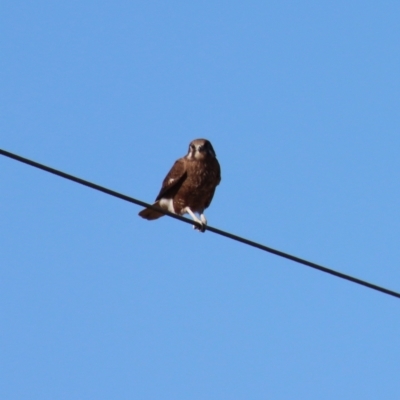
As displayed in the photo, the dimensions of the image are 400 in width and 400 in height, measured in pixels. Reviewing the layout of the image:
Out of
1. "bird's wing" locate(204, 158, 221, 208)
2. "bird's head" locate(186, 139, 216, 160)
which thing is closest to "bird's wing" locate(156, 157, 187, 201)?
"bird's head" locate(186, 139, 216, 160)

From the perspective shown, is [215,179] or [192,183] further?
[215,179]

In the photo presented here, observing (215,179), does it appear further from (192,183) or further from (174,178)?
(174,178)

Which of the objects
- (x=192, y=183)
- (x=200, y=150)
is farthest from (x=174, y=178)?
(x=200, y=150)

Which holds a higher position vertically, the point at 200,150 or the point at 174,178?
the point at 200,150

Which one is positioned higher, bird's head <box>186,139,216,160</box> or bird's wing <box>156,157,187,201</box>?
bird's head <box>186,139,216,160</box>

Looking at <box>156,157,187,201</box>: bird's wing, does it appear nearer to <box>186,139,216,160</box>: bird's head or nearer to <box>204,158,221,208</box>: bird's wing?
<box>186,139,216,160</box>: bird's head

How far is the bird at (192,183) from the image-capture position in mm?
10914

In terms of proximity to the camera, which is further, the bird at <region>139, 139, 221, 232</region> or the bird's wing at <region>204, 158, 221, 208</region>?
the bird's wing at <region>204, 158, 221, 208</region>

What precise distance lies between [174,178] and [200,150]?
0.42 m

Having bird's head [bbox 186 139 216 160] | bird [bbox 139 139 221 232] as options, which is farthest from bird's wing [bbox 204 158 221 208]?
bird's head [bbox 186 139 216 160]

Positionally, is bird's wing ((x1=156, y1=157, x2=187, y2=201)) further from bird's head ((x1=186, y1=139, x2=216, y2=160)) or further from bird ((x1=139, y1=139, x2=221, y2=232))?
bird's head ((x1=186, y1=139, x2=216, y2=160))

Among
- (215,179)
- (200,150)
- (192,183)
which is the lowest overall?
(192,183)

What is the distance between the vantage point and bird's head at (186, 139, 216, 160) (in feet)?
36.3

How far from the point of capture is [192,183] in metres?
10.9
